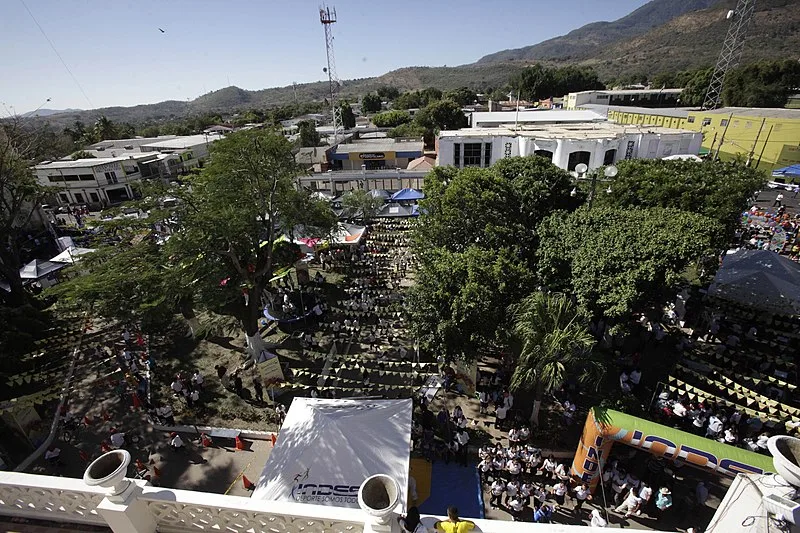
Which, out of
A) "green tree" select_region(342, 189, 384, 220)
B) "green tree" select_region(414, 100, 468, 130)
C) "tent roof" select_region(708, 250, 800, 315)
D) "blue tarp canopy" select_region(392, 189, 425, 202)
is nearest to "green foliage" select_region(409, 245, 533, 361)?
"tent roof" select_region(708, 250, 800, 315)

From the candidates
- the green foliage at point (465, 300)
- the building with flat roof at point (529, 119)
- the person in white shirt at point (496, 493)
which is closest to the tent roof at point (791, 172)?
the building with flat roof at point (529, 119)

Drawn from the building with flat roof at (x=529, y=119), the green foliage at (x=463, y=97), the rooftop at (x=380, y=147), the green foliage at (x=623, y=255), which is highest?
the green foliage at (x=463, y=97)

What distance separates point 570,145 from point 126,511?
1452 inches

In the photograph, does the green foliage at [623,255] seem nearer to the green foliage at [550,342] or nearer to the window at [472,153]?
the green foliage at [550,342]

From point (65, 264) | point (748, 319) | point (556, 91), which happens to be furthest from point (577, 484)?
point (556, 91)

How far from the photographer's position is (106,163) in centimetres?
4378

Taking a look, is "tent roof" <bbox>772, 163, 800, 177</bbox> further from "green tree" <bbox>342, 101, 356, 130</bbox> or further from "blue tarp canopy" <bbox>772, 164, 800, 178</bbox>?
"green tree" <bbox>342, 101, 356, 130</bbox>

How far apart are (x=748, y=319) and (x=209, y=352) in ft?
79.7

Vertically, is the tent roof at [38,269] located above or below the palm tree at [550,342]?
below

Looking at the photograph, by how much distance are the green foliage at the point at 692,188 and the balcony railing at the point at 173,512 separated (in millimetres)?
16229

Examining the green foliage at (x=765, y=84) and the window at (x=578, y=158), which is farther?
the green foliage at (x=765, y=84)

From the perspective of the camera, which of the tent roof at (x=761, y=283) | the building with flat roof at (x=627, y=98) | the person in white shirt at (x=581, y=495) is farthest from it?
the building with flat roof at (x=627, y=98)

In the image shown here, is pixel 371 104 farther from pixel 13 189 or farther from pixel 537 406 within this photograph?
pixel 537 406

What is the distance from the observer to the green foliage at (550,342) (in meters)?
10.1
